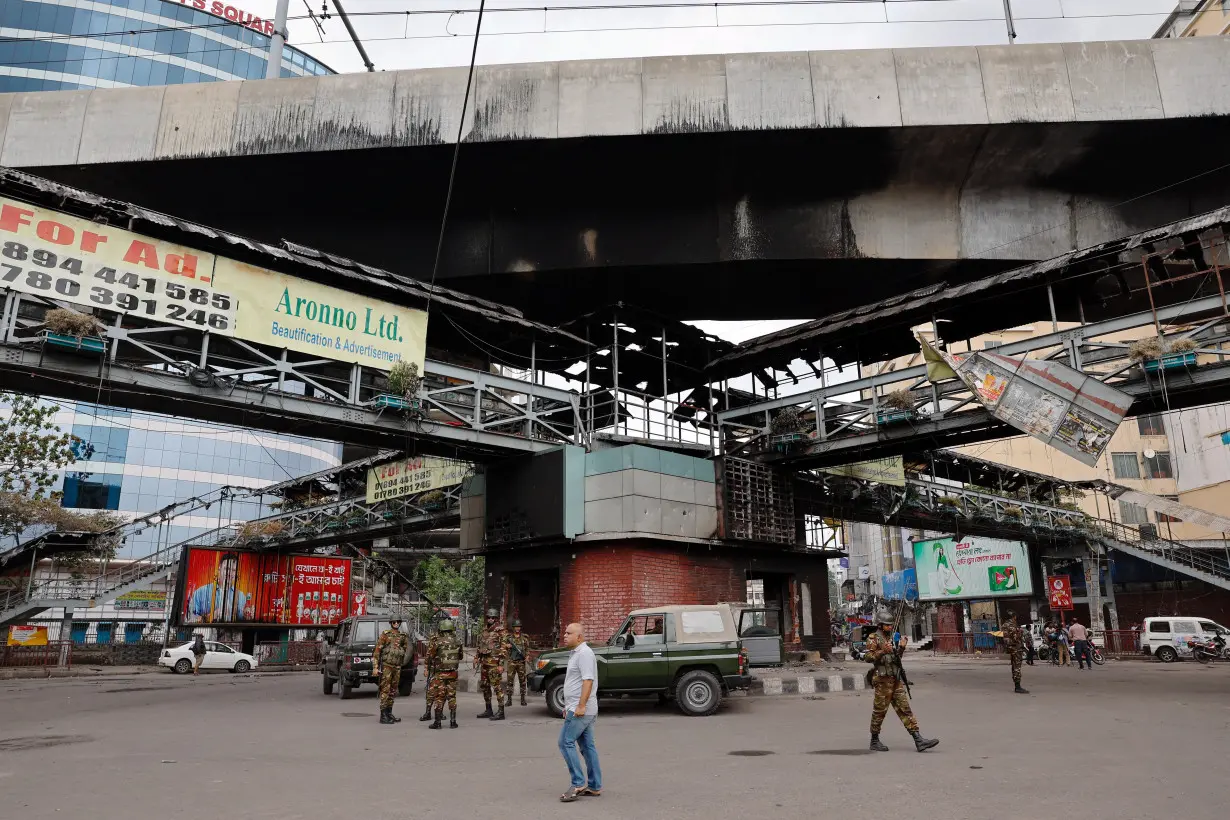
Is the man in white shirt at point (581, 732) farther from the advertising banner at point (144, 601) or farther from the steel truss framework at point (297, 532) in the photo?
the advertising banner at point (144, 601)

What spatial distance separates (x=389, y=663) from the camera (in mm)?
13234

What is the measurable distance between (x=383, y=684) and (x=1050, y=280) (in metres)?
14.9

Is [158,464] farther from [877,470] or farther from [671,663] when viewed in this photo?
[671,663]

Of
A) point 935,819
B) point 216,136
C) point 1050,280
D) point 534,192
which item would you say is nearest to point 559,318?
point 534,192

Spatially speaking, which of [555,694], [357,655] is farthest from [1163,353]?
[357,655]

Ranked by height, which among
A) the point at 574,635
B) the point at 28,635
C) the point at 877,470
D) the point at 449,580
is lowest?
the point at 28,635

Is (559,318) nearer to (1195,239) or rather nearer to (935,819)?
(1195,239)

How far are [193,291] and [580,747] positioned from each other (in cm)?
Answer: 1176

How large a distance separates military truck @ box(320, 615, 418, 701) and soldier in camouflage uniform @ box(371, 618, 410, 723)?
9.82 ft

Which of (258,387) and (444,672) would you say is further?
(258,387)

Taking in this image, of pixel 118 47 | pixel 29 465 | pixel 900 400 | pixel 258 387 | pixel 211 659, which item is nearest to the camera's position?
pixel 258 387

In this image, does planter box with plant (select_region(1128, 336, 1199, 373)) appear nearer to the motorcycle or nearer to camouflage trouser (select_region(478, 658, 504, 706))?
camouflage trouser (select_region(478, 658, 504, 706))

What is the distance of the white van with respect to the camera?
3167 cm

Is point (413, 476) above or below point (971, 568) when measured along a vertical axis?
above
